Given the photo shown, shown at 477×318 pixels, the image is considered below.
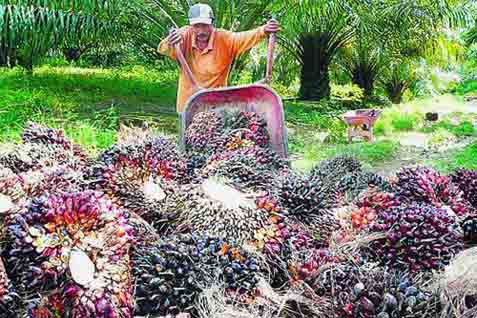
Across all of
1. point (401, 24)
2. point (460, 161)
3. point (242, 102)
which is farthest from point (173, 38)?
point (401, 24)

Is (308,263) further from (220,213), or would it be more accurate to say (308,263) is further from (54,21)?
(54,21)

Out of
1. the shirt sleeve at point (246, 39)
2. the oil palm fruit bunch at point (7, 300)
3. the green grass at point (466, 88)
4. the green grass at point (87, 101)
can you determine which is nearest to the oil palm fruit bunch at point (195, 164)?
the oil palm fruit bunch at point (7, 300)

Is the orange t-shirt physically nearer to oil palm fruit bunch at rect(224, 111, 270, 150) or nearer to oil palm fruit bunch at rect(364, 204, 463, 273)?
oil palm fruit bunch at rect(224, 111, 270, 150)

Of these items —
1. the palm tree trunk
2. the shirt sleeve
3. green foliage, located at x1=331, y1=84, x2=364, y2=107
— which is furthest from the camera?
green foliage, located at x1=331, y1=84, x2=364, y2=107

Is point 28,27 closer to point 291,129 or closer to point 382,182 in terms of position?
point 291,129

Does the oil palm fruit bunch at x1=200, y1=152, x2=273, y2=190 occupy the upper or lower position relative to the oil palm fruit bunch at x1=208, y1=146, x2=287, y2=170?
upper

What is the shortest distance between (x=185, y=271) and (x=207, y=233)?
0.14 meters

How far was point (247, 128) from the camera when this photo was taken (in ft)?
7.40

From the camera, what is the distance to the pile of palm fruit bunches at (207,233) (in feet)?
3.07

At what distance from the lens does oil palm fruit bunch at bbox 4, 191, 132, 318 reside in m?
0.92

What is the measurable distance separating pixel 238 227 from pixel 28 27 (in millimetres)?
6673

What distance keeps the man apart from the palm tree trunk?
22.0ft

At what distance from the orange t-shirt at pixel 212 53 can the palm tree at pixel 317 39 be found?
449cm

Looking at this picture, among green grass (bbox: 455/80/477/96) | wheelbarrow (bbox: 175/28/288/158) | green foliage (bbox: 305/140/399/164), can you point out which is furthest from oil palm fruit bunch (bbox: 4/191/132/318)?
green grass (bbox: 455/80/477/96)
